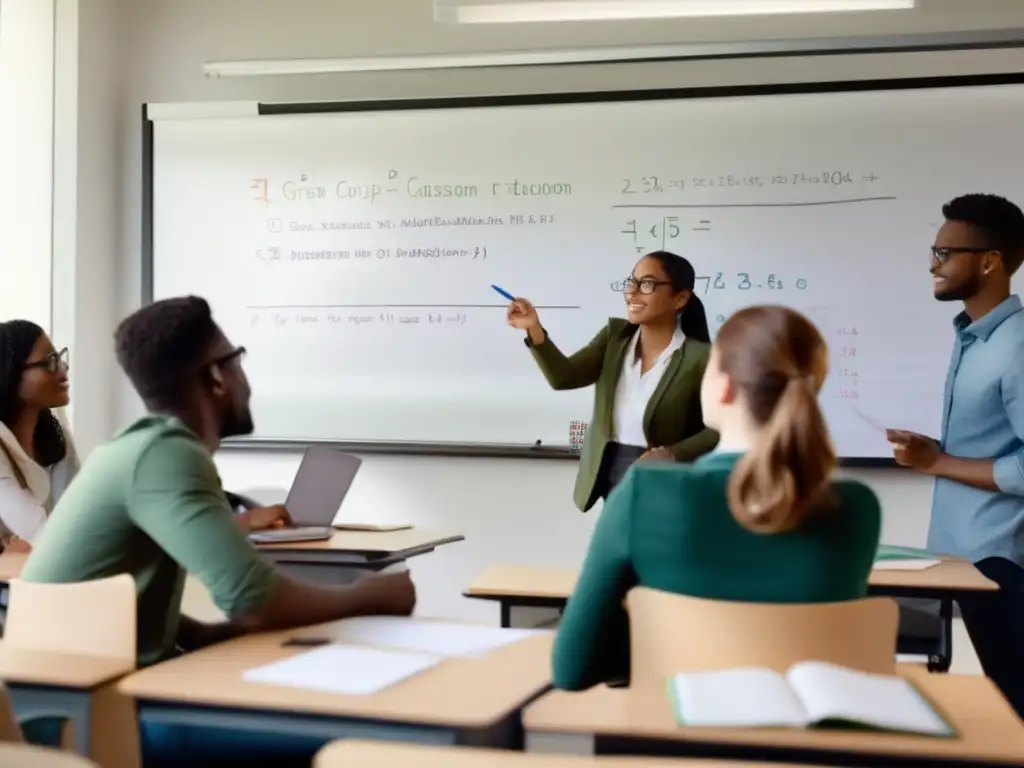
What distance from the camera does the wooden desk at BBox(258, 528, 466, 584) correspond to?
2.79 m

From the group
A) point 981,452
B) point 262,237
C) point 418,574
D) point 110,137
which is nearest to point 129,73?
point 110,137

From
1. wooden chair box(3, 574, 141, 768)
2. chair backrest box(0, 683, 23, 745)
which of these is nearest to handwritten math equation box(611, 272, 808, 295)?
wooden chair box(3, 574, 141, 768)

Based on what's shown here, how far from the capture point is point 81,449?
439cm

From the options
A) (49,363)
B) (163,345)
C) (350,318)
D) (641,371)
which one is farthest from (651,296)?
(49,363)

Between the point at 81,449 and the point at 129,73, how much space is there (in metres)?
1.56

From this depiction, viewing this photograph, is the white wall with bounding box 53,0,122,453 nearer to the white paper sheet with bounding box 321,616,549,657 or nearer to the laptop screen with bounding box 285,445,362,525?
the laptop screen with bounding box 285,445,362,525

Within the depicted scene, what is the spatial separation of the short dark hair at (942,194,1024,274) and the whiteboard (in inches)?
28.8

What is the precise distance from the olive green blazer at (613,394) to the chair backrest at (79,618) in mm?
1730

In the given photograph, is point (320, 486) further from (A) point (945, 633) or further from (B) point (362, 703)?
(B) point (362, 703)

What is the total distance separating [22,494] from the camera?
3.01m

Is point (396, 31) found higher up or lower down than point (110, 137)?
higher up

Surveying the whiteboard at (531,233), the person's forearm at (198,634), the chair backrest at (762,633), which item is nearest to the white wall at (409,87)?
the whiteboard at (531,233)

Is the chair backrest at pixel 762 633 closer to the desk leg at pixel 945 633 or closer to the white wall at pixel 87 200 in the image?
the desk leg at pixel 945 633

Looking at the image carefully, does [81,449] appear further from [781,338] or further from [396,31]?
[781,338]
